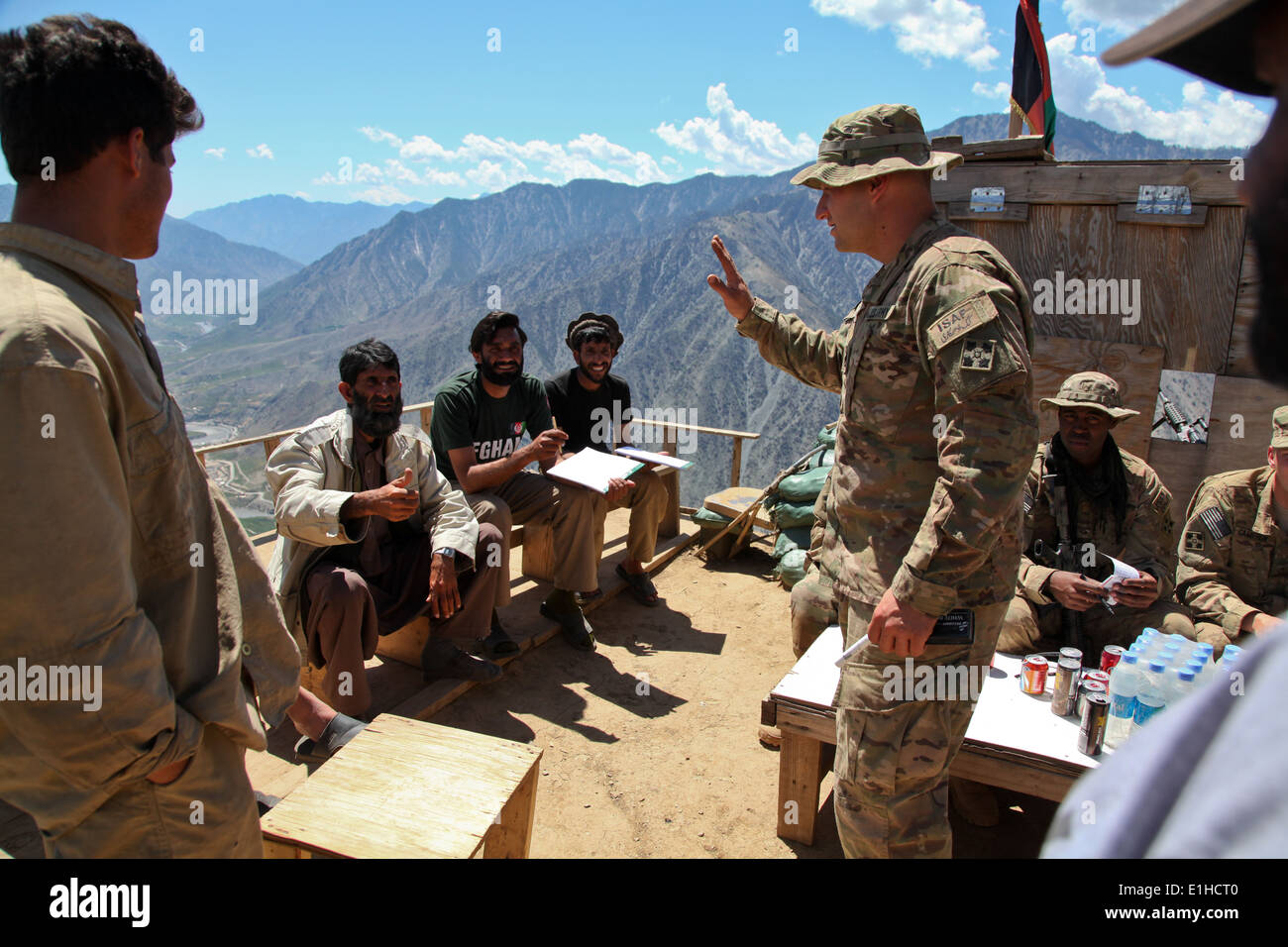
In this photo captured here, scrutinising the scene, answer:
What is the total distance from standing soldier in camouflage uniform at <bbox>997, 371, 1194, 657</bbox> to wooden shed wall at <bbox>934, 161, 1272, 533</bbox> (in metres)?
1.10

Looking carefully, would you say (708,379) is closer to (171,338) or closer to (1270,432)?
(1270,432)

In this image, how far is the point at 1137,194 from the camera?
4367 mm

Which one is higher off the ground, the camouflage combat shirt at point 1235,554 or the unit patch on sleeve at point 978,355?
the unit patch on sleeve at point 978,355

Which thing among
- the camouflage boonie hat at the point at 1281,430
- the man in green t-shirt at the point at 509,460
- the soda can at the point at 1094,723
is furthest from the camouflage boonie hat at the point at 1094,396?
the man in green t-shirt at the point at 509,460

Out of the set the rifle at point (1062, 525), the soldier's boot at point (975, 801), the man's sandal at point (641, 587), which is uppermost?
the rifle at point (1062, 525)

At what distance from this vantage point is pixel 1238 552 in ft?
11.5

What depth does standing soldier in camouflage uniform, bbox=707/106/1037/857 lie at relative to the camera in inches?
71.9

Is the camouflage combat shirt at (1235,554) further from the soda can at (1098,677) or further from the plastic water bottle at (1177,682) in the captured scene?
the plastic water bottle at (1177,682)

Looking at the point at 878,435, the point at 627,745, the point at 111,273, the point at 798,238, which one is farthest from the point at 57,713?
the point at 798,238

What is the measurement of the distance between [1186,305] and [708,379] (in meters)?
49.6

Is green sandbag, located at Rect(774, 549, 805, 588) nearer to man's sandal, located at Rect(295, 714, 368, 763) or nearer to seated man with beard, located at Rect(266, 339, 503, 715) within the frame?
seated man with beard, located at Rect(266, 339, 503, 715)

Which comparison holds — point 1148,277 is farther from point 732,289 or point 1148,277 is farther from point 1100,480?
point 732,289

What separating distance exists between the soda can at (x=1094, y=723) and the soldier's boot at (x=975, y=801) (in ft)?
1.87

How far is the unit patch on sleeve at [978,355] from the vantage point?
70.7 inches
